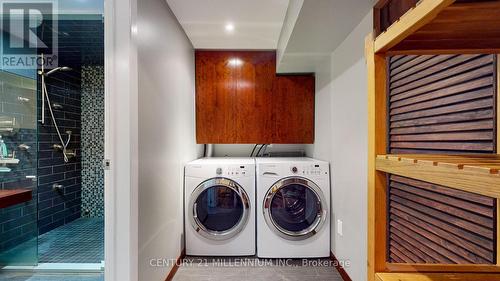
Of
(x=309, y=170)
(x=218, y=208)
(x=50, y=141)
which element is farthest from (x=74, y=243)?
(x=309, y=170)

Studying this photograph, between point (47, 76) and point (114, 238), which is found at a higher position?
point (47, 76)

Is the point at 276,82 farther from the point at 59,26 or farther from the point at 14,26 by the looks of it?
the point at 14,26

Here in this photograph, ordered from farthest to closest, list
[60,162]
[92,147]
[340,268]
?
[92,147] → [60,162] → [340,268]

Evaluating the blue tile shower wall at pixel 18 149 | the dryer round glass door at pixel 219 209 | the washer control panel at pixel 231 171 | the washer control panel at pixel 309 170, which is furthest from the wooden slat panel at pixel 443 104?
the blue tile shower wall at pixel 18 149

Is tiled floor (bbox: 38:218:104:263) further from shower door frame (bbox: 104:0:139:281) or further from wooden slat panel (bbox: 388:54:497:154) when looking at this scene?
wooden slat panel (bbox: 388:54:497:154)

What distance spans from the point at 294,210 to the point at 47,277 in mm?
2138

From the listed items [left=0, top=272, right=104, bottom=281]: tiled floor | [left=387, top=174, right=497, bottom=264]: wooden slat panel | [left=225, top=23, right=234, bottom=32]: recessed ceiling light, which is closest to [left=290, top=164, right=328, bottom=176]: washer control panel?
[left=387, top=174, right=497, bottom=264]: wooden slat panel

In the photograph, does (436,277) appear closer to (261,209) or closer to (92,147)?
(261,209)

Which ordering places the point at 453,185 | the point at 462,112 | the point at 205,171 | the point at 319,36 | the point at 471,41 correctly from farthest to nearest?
the point at 205,171
the point at 319,36
the point at 462,112
the point at 471,41
the point at 453,185

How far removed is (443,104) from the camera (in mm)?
1166

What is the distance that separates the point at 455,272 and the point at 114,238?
59.4 inches

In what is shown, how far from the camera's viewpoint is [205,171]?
2344 mm

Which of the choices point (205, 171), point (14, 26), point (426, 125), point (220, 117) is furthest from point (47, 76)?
point (426, 125)

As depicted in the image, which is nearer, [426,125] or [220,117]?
[426,125]
